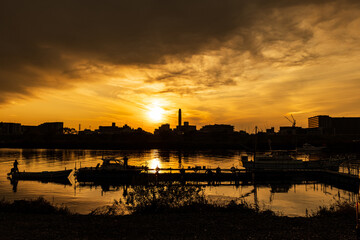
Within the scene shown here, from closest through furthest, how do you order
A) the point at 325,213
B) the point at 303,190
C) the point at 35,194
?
the point at 325,213 < the point at 35,194 < the point at 303,190

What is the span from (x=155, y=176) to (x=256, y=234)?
112 feet

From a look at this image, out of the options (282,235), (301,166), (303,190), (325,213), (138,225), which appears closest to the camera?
(282,235)

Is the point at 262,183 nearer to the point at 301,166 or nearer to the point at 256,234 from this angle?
the point at 301,166

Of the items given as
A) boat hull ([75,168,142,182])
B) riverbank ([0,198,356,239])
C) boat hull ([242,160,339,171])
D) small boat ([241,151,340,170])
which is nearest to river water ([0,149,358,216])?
boat hull ([75,168,142,182])

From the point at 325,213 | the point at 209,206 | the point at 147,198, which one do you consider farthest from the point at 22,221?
the point at 325,213

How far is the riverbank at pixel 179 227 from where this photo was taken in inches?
548

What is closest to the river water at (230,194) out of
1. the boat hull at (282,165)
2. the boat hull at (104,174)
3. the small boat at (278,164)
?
the boat hull at (104,174)

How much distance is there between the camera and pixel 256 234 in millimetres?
14195

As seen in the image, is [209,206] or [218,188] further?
[218,188]

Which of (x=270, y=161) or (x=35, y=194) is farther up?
(x=270, y=161)

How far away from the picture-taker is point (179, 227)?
15.5m

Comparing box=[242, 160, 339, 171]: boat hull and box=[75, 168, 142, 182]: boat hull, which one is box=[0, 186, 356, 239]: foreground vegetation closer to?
box=[75, 168, 142, 182]: boat hull

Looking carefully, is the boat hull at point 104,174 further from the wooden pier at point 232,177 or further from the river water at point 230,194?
the river water at point 230,194

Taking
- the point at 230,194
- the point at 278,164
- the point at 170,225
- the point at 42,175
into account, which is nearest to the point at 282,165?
the point at 278,164
